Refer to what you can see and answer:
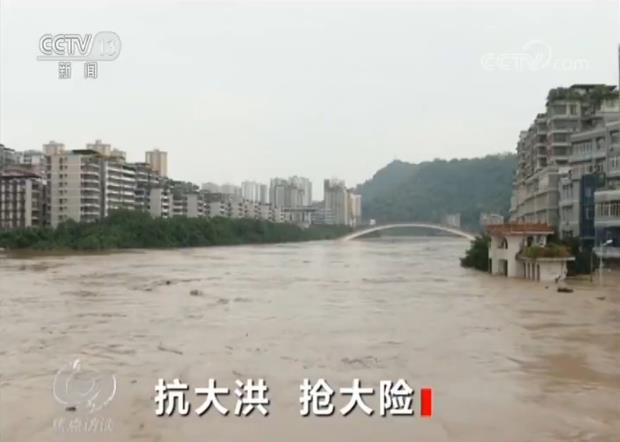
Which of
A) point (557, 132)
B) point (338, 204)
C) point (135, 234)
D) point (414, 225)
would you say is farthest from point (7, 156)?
point (557, 132)

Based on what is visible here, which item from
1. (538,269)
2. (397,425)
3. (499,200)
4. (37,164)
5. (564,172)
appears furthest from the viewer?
(499,200)

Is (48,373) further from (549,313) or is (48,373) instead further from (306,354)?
(549,313)

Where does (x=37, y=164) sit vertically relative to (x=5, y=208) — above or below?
above

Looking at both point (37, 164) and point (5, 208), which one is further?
point (37, 164)

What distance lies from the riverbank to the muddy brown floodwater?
58.0 ft

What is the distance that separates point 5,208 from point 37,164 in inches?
198

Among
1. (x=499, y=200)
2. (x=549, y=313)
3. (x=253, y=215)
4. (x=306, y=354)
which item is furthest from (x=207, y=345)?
(x=253, y=215)

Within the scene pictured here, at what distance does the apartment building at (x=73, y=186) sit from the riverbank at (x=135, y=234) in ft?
5.24

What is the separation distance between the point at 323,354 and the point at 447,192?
54.6m

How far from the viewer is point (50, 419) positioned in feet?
13.9

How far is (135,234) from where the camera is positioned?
33156 mm

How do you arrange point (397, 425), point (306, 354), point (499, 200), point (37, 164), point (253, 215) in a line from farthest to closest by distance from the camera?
point (253, 215), point (499, 200), point (37, 164), point (306, 354), point (397, 425)

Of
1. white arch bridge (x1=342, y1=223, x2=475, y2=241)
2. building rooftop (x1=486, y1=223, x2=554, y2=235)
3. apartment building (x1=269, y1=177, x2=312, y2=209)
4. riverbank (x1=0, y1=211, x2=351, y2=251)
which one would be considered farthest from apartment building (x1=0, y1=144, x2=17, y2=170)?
building rooftop (x1=486, y1=223, x2=554, y2=235)

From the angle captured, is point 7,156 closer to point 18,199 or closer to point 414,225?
point 18,199
